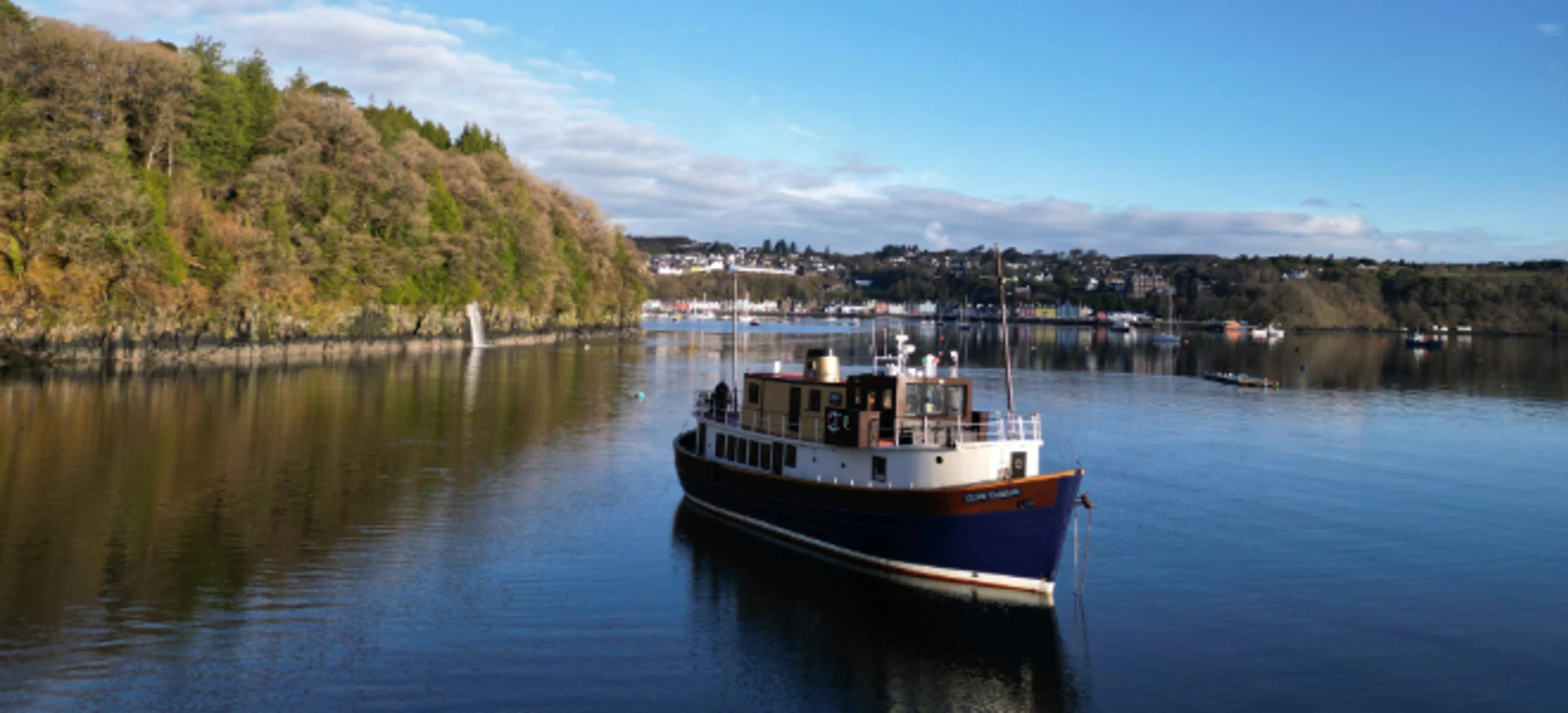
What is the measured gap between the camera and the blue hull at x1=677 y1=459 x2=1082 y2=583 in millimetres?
Result: 26547

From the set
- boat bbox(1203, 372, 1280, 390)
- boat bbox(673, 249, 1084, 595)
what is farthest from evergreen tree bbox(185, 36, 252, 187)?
boat bbox(1203, 372, 1280, 390)

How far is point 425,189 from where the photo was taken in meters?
113

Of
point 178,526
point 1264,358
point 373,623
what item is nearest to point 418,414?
point 178,526

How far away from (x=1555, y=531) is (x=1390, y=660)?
2087 centimetres

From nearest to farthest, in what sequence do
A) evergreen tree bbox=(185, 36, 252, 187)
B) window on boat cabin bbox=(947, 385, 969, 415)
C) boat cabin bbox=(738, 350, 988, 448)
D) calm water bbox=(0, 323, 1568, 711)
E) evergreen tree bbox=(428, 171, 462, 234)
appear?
calm water bbox=(0, 323, 1568, 711)
boat cabin bbox=(738, 350, 988, 448)
window on boat cabin bbox=(947, 385, 969, 415)
evergreen tree bbox=(185, 36, 252, 187)
evergreen tree bbox=(428, 171, 462, 234)

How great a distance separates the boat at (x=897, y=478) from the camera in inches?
1061

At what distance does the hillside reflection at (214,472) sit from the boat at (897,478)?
39.9 feet

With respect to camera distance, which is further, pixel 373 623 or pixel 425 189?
pixel 425 189

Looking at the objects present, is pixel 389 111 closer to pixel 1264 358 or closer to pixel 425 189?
pixel 425 189

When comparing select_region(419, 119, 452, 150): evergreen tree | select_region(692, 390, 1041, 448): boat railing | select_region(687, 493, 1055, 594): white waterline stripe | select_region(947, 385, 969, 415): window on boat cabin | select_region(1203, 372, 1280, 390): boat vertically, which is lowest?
select_region(687, 493, 1055, 594): white waterline stripe

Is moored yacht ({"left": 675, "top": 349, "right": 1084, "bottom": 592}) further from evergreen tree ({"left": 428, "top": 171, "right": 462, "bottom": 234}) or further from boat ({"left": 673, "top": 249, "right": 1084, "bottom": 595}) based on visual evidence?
evergreen tree ({"left": 428, "top": 171, "right": 462, "bottom": 234})

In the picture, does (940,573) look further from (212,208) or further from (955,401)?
(212,208)

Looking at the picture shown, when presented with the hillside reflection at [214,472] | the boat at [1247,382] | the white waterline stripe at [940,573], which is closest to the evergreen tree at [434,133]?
the hillside reflection at [214,472]

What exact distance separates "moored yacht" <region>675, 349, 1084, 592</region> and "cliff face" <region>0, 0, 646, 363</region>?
63610 mm
